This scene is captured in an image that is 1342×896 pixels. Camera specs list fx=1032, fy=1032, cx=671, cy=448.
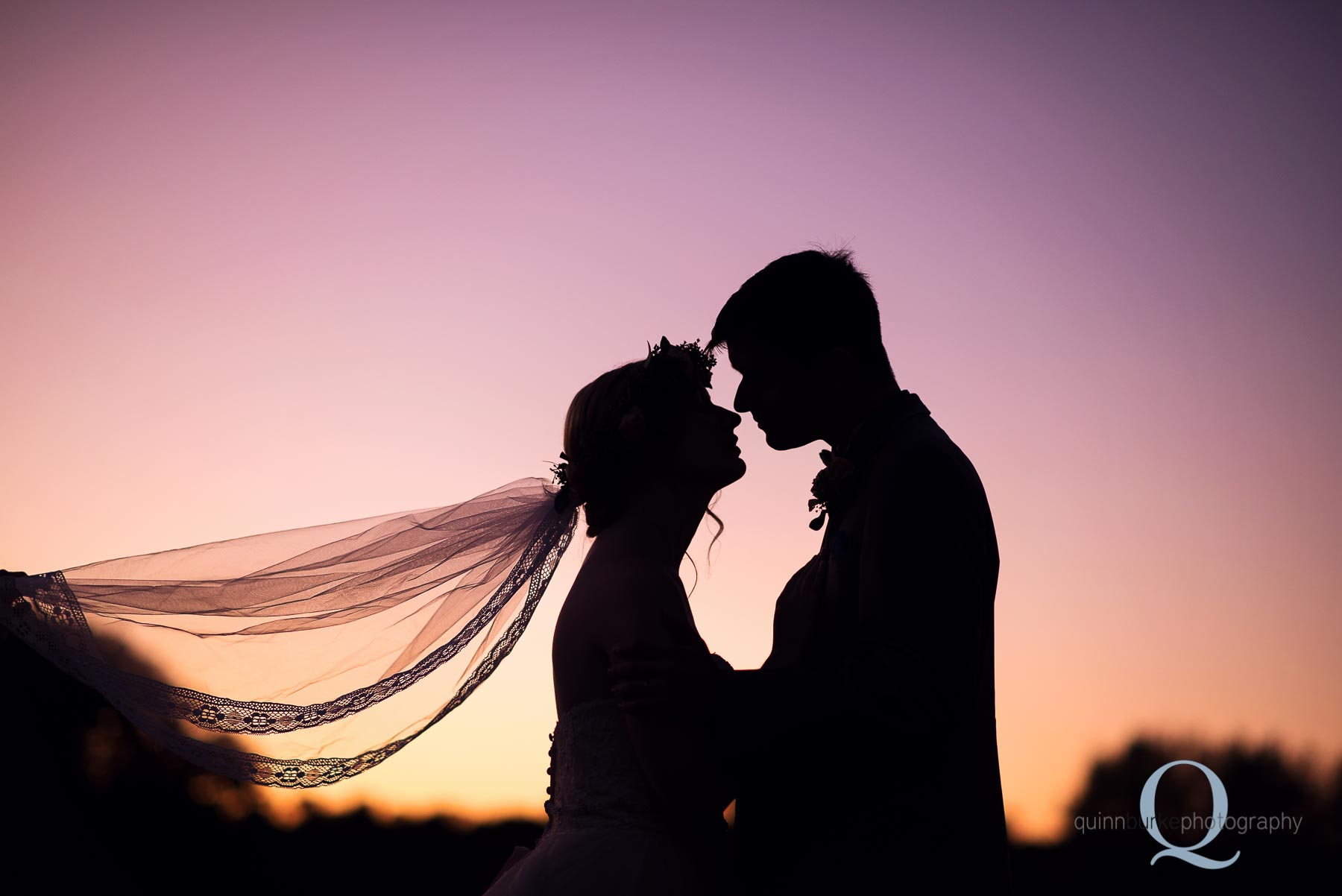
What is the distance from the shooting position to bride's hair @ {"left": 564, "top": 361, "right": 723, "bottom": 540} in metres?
4.11

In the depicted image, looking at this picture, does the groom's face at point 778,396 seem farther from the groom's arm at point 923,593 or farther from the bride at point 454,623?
the groom's arm at point 923,593

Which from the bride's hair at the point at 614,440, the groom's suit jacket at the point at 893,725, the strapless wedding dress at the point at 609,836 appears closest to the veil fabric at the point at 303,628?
the bride's hair at the point at 614,440

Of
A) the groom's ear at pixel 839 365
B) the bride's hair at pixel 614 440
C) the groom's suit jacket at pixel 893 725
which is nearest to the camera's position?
the groom's suit jacket at pixel 893 725

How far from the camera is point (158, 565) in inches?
179

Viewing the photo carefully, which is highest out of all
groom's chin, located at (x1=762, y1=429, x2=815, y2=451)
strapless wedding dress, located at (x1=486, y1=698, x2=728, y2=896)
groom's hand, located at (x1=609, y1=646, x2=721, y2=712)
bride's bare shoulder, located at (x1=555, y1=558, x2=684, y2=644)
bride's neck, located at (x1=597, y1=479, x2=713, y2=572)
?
groom's chin, located at (x1=762, y1=429, x2=815, y2=451)

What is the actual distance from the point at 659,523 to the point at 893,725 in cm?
133

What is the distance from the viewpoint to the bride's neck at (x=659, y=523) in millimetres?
3934

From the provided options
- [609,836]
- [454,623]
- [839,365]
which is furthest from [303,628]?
[839,365]

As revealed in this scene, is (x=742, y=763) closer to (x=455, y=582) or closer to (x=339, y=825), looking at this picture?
(x=455, y=582)

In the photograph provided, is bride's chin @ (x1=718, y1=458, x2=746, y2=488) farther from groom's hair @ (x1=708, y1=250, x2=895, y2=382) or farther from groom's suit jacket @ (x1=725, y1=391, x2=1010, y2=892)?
groom's suit jacket @ (x1=725, y1=391, x2=1010, y2=892)

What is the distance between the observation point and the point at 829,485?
3.73 metres

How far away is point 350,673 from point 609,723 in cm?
140

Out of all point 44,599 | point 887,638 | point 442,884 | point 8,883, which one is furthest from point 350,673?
point 442,884

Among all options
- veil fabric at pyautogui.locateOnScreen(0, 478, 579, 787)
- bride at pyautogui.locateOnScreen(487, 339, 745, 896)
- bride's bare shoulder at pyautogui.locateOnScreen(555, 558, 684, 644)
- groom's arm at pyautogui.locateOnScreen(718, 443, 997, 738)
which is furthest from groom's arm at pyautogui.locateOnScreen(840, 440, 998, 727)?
veil fabric at pyautogui.locateOnScreen(0, 478, 579, 787)
